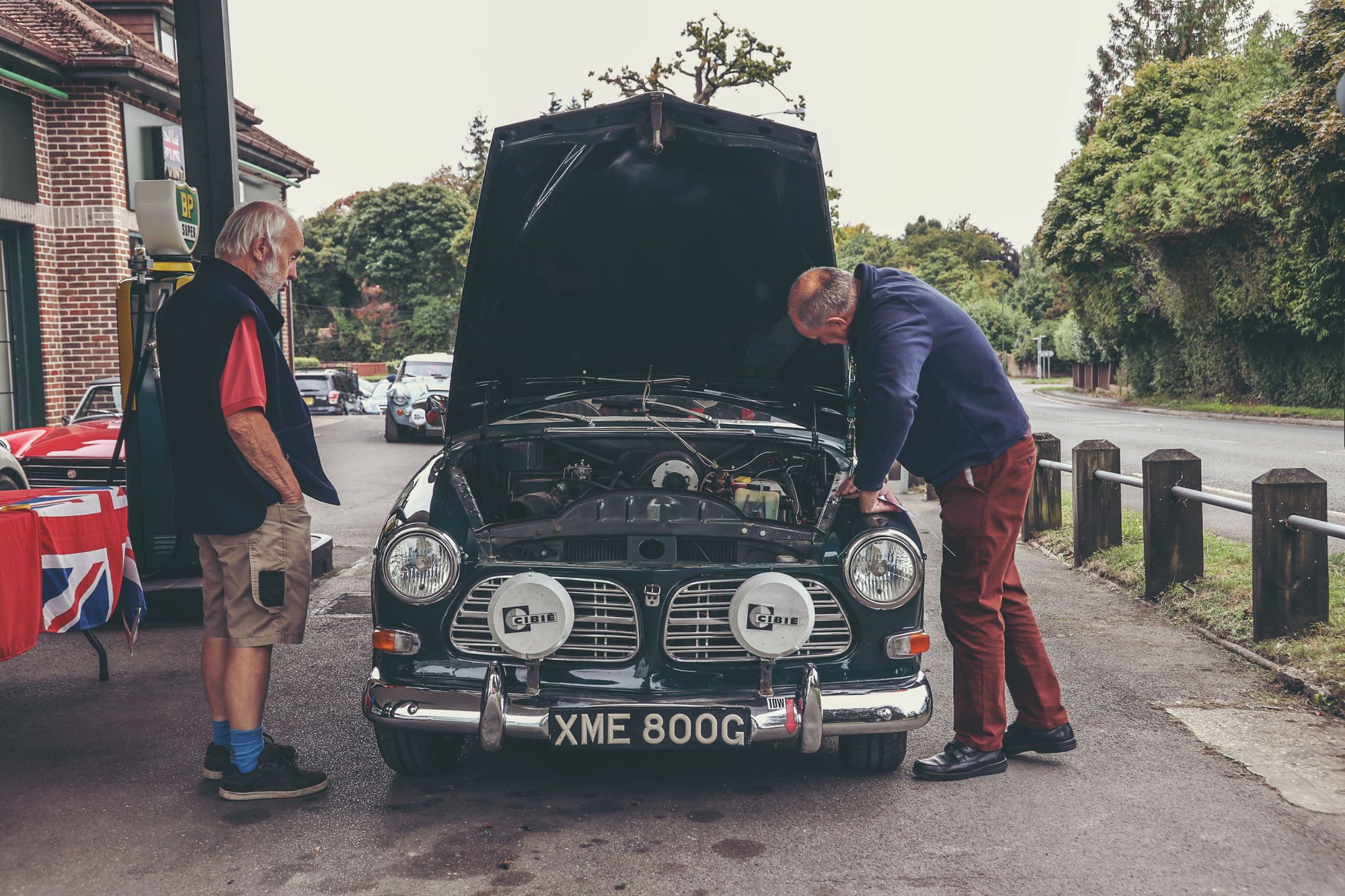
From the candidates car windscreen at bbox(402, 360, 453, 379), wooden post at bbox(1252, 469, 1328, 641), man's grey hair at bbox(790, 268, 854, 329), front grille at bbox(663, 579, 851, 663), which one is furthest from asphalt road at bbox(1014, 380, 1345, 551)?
car windscreen at bbox(402, 360, 453, 379)

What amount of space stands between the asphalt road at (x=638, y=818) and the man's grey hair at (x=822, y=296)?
163cm

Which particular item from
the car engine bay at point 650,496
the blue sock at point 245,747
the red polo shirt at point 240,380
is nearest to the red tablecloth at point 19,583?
the blue sock at point 245,747

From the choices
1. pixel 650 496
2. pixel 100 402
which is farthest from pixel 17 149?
pixel 650 496

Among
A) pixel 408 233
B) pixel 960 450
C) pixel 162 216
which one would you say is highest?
pixel 408 233

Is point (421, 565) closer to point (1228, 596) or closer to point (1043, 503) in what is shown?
point (1228, 596)

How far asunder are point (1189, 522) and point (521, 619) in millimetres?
4601

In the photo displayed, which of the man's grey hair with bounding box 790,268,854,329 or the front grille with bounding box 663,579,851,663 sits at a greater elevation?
the man's grey hair with bounding box 790,268,854,329

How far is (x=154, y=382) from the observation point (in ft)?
21.4

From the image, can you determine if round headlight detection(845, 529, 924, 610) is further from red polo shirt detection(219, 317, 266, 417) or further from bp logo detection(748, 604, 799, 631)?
red polo shirt detection(219, 317, 266, 417)

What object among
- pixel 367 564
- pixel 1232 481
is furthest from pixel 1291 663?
pixel 1232 481

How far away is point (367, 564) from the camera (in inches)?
322

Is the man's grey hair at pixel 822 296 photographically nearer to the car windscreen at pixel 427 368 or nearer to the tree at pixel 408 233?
the car windscreen at pixel 427 368

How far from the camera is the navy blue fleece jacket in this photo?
3.77 meters

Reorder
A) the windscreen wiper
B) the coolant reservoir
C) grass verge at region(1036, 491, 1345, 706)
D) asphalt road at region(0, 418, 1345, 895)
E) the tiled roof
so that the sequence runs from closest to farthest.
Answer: asphalt road at region(0, 418, 1345, 895)
the coolant reservoir
the windscreen wiper
grass verge at region(1036, 491, 1345, 706)
the tiled roof
